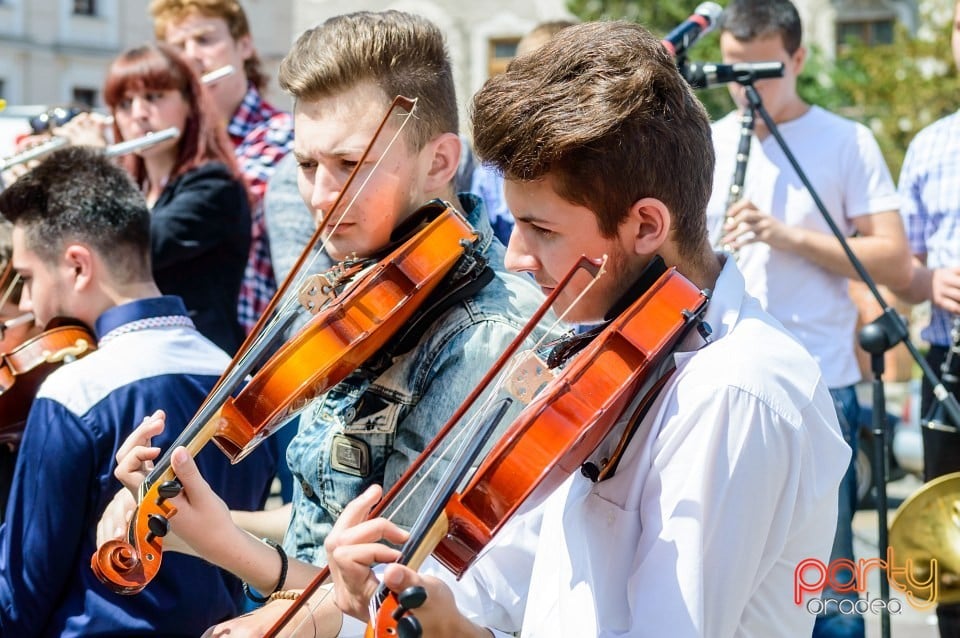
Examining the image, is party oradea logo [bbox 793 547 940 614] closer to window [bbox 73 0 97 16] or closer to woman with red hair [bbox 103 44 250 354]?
woman with red hair [bbox 103 44 250 354]

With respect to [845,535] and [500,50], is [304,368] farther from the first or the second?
[500,50]

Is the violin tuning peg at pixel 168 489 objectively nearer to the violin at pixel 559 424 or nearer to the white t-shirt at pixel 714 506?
the violin at pixel 559 424

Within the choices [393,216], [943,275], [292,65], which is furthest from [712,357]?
[943,275]

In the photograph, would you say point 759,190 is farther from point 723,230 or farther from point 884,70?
point 884,70

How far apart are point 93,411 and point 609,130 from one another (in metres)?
1.46

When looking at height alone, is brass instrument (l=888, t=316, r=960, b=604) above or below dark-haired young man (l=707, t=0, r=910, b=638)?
below

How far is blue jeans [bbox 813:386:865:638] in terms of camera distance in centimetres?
363

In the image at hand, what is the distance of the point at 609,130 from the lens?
1.75 m

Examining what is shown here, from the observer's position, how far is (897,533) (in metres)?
3.38

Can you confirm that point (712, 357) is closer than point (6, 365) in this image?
Yes

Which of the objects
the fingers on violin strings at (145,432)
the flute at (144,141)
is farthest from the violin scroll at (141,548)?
the flute at (144,141)

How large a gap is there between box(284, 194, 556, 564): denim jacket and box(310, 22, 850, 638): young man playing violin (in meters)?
0.29

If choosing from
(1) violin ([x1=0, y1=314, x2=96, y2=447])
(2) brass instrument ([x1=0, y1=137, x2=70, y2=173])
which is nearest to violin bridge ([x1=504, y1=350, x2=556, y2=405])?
(1) violin ([x1=0, y1=314, x2=96, y2=447])

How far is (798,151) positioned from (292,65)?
2.12 meters
